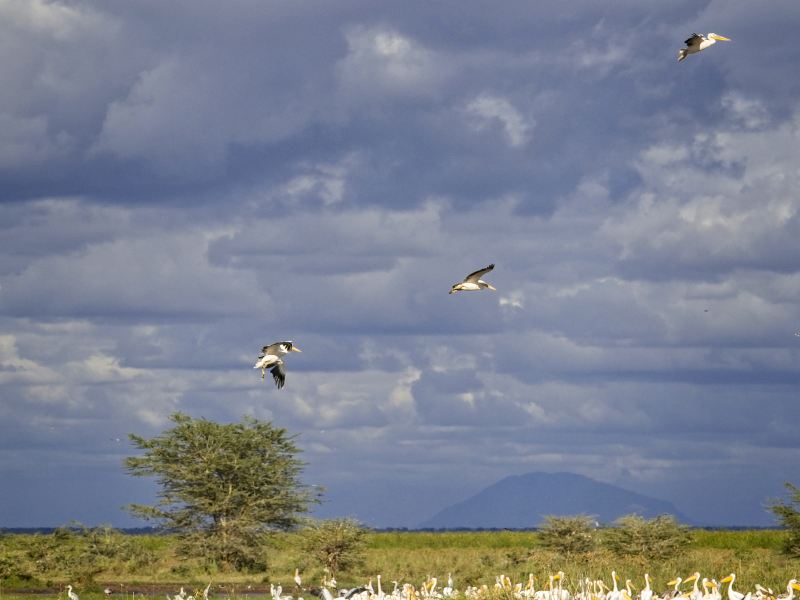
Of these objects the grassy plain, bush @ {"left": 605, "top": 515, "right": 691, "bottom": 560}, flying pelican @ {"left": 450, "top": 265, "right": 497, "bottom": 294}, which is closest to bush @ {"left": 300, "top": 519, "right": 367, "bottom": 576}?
the grassy plain

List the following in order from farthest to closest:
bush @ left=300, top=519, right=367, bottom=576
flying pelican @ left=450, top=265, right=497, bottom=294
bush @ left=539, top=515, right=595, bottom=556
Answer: bush @ left=539, top=515, right=595, bottom=556 < bush @ left=300, top=519, right=367, bottom=576 < flying pelican @ left=450, top=265, right=497, bottom=294

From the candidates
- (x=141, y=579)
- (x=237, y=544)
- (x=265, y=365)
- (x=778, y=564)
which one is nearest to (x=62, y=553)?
(x=141, y=579)

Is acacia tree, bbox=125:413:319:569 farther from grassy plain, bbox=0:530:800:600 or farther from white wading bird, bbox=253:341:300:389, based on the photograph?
white wading bird, bbox=253:341:300:389

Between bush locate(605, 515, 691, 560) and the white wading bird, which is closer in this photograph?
the white wading bird

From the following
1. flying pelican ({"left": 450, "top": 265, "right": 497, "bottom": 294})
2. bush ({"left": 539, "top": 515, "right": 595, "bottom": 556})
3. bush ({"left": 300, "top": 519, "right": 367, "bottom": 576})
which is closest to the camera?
flying pelican ({"left": 450, "top": 265, "right": 497, "bottom": 294})

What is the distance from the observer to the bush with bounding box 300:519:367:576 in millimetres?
40500

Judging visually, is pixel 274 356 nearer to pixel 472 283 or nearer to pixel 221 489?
pixel 472 283

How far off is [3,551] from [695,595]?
26.5 metres

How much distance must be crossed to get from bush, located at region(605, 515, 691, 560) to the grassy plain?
691 millimetres

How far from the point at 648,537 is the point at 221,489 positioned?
607 inches

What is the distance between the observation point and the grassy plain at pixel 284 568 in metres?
30.8

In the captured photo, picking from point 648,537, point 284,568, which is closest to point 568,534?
point 648,537

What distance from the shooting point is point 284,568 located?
44.3m

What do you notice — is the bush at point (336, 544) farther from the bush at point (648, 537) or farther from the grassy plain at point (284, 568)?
the bush at point (648, 537)
